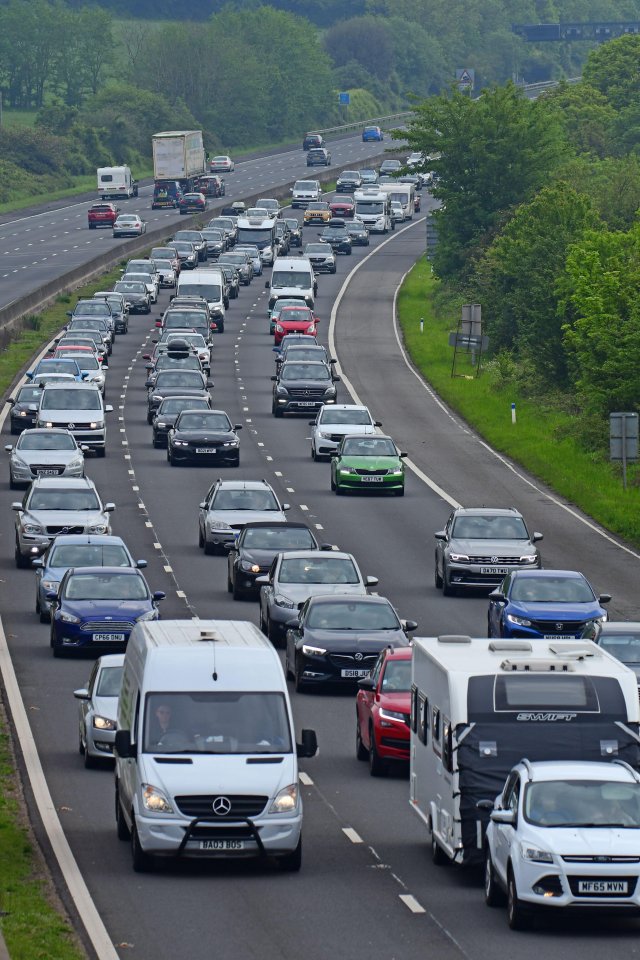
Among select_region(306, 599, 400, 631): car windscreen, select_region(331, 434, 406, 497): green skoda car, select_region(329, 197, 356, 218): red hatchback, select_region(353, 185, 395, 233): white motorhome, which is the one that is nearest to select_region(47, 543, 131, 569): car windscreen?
select_region(306, 599, 400, 631): car windscreen

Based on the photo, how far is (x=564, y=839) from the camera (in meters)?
17.0

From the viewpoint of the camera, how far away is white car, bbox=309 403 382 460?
57.3m

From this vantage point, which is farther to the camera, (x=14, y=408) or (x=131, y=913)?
(x=14, y=408)

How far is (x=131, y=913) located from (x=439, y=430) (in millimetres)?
47876

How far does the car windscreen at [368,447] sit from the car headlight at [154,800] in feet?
112

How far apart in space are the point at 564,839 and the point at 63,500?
2657 centimetres

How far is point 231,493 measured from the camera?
143 ft

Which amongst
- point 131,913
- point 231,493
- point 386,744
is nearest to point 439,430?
point 231,493

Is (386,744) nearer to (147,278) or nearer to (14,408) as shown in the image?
(14,408)

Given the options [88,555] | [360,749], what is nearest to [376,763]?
[360,749]

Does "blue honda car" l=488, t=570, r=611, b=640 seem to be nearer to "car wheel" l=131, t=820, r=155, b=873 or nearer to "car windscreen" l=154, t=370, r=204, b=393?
"car wheel" l=131, t=820, r=155, b=873

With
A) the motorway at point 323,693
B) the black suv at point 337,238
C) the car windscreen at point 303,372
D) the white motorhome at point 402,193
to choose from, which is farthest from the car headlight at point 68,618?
the white motorhome at point 402,193

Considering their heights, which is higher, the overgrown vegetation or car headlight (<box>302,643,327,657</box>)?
the overgrown vegetation

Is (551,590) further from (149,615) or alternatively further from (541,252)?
(541,252)
